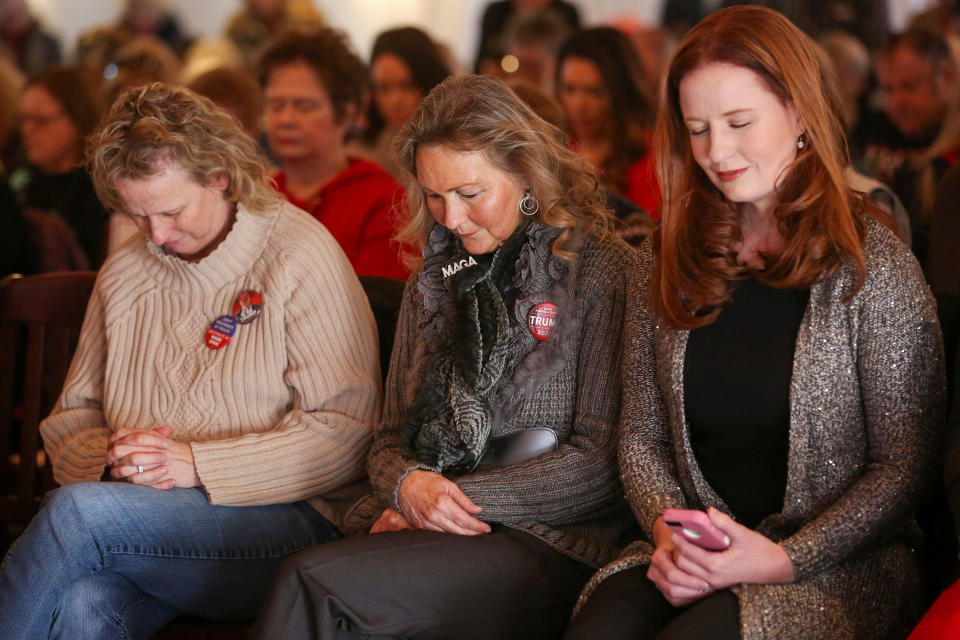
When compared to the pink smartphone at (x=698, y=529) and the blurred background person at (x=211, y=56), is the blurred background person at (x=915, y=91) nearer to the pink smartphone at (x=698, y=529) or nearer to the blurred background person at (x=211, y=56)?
the pink smartphone at (x=698, y=529)

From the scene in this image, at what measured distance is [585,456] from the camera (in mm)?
2084

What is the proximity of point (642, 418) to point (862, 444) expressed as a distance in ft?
1.26

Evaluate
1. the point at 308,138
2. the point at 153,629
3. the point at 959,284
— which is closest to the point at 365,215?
the point at 308,138

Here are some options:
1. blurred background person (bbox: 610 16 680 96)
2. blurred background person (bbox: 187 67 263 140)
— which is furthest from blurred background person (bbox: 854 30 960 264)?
Answer: blurred background person (bbox: 187 67 263 140)

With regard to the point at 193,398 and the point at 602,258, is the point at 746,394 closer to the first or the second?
the point at 602,258

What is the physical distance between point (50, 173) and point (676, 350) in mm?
3508

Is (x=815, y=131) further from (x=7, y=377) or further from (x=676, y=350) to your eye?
(x=7, y=377)

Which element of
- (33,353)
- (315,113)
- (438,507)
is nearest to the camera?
(438,507)

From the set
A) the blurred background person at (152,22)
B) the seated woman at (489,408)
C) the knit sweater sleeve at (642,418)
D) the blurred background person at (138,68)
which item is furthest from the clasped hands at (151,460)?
the blurred background person at (152,22)

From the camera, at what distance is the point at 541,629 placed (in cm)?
202

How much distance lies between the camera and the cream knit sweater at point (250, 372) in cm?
232

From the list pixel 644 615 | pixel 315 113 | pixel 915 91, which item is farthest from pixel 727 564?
pixel 915 91

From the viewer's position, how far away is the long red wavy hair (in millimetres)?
1805

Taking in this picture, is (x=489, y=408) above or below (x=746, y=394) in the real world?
below
